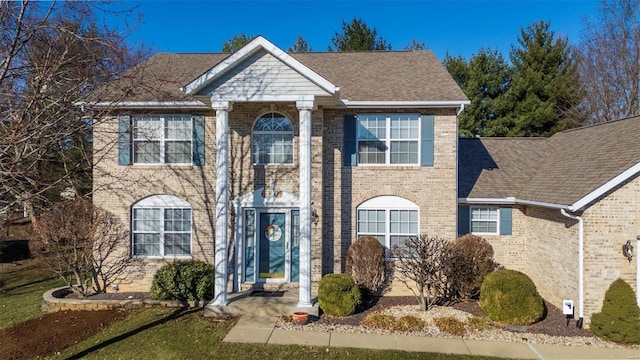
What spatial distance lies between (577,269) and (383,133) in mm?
6010


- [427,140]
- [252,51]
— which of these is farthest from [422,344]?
[252,51]

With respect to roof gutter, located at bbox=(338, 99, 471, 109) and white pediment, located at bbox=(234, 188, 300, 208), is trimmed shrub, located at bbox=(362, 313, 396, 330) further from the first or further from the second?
roof gutter, located at bbox=(338, 99, 471, 109)

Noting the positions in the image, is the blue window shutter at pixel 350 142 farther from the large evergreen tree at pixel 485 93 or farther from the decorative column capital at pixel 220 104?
the large evergreen tree at pixel 485 93

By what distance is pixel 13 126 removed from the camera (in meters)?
5.28

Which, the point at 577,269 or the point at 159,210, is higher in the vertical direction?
the point at 159,210

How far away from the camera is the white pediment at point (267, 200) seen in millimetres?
10953

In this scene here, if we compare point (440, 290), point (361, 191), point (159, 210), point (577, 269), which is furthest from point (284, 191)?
point (577, 269)

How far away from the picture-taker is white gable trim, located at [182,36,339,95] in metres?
9.49

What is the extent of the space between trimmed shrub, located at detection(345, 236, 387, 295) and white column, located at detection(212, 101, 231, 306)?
3525 millimetres

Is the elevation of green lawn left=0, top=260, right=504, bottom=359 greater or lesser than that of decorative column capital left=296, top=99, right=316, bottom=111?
lesser

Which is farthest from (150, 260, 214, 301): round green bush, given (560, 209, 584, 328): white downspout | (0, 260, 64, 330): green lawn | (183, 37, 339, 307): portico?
(560, 209, 584, 328): white downspout

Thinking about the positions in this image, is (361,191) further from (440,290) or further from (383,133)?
(440,290)

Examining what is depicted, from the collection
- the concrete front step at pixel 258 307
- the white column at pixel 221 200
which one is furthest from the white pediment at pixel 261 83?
the concrete front step at pixel 258 307

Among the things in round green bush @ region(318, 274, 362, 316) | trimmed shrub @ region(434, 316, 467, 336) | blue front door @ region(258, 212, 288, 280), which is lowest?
trimmed shrub @ region(434, 316, 467, 336)
